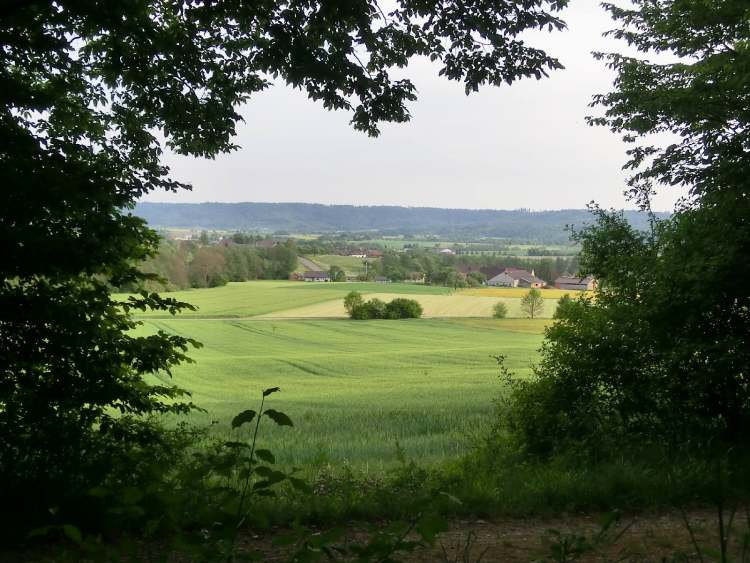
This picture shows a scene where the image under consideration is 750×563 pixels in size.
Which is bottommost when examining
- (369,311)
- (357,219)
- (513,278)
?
(369,311)

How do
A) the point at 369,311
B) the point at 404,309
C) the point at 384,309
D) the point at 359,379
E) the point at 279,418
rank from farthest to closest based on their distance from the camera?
the point at 369,311 < the point at 384,309 < the point at 404,309 < the point at 359,379 < the point at 279,418

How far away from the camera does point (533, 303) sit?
132ft

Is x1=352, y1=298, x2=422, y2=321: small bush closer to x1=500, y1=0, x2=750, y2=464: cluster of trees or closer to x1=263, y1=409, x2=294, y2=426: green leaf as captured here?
x1=500, y1=0, x2=750, y2=464: cluster of trees

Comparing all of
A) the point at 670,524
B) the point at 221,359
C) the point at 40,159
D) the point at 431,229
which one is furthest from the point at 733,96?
the point at 431,229

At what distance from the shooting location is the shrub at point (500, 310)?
46.8 metres

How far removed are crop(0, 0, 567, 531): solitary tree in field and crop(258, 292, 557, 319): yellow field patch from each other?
3965 centimetres

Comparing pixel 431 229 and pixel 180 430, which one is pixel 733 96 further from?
pixel 431 229

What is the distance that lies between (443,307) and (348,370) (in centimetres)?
1862

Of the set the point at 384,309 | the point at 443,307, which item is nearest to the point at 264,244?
the point at 384,309

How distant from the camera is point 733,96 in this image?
851cm

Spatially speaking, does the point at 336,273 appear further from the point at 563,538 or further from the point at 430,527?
the point at 430,527

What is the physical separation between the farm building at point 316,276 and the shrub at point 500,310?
41.3ft

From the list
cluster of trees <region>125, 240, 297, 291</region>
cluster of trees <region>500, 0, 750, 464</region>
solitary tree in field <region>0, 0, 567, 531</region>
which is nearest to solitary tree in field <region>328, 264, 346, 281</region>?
cluster of trees <region>125, 240, 297, 291</region>

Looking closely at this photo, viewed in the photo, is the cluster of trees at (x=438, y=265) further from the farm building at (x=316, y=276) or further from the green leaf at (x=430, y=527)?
the green leaf at (x=430, y=527)
